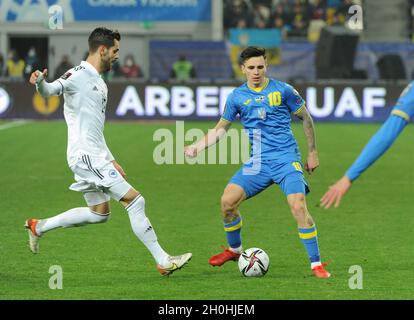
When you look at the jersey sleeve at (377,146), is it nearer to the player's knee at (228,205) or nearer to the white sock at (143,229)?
the white sock at (143,229)

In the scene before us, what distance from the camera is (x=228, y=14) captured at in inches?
1465

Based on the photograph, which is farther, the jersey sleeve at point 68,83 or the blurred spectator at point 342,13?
the blurred spectator at point 342,13

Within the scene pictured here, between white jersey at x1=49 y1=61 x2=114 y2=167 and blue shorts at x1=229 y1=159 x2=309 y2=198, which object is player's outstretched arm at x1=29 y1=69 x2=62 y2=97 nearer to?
white jersey at x1=49 y1=61 x2=114 y2=167

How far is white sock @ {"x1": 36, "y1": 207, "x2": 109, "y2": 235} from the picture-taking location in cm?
985

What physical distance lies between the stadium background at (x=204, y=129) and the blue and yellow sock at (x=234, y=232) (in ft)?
0.83

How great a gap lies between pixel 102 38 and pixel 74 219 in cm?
165

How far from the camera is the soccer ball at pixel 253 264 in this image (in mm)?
9664

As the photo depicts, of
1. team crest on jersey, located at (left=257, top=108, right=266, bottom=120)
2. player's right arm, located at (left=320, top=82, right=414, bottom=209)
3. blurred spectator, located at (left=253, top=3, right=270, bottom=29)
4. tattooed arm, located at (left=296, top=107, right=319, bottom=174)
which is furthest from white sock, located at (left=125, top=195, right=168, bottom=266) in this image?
blurred spectator, located at (left=253, top=3, right=270, bottom=29)

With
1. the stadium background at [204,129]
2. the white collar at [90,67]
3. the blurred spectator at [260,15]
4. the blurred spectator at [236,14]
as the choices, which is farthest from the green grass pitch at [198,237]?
the blurred spectator at [236,14]

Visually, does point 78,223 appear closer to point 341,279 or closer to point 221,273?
point 221,273

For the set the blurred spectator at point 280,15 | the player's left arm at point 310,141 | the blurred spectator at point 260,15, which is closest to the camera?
the player's left arm at point 310,141

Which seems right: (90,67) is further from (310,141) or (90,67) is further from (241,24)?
(241,24)

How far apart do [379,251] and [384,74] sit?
913 inches

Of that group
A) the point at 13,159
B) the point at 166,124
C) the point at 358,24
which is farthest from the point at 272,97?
the point at 166,124
